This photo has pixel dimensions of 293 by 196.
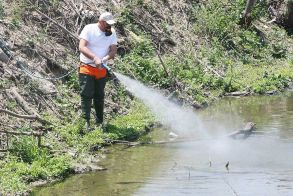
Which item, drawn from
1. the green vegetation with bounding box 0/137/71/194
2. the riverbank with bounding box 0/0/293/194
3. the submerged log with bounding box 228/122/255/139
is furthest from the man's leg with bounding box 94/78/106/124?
the submerged log with bounding box 228/122/255/139

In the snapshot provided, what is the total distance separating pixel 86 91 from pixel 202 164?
243 centimetres

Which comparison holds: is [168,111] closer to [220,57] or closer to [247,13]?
[220,57]

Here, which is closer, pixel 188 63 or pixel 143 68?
pixel 143 68

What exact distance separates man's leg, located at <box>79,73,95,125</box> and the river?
0.78m

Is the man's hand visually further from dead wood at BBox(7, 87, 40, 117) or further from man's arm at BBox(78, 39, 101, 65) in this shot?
dead wood at BBox(7, 87, 40, 117)

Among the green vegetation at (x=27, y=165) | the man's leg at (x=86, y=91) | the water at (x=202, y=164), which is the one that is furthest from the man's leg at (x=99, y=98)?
the green vegetation at (x=27, y=165)

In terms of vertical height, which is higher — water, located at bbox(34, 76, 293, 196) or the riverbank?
the riverbank

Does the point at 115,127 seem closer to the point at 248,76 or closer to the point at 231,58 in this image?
the point at 248,76

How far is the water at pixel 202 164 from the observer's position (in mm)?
7848

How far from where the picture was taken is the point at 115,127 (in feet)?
35.9

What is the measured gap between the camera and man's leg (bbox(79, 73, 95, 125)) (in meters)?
10.4

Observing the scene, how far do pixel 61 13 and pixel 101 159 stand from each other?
5474 millimetres

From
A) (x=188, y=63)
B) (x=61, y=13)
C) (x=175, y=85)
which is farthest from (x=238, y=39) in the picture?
(x=61, y=13)

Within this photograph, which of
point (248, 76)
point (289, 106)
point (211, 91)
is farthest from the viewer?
point (248, 76)
